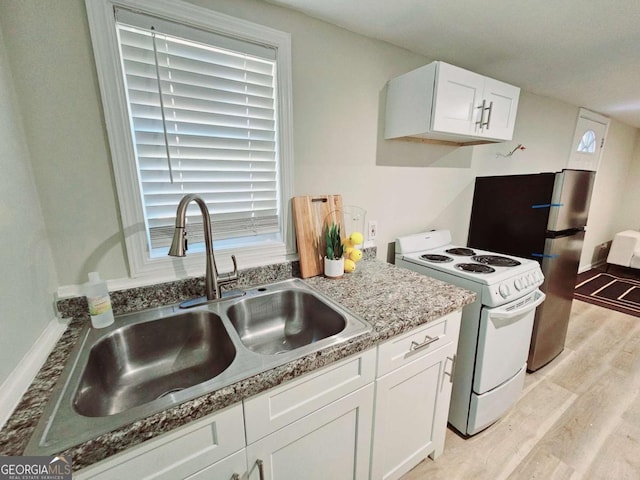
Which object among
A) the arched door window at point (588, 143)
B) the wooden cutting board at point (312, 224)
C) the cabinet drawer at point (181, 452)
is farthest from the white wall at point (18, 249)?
the arched door window at point (588, 143)

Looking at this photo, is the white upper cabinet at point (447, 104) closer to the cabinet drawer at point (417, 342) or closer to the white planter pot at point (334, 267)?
the white planter pot at point (334, 267)

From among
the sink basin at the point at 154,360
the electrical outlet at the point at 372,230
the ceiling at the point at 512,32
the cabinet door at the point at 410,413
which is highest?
the ceiling at the point at 512,32

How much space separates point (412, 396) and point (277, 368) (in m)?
0.73

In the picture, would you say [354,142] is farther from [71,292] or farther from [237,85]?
[71,292]

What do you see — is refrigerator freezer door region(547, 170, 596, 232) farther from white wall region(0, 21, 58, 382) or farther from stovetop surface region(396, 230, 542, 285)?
white wall region(0, 21, 58, 382)

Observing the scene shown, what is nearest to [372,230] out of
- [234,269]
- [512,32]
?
[234,269]

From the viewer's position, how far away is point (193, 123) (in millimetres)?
1145

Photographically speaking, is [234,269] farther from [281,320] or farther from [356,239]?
[356,239]

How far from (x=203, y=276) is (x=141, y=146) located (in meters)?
0.59

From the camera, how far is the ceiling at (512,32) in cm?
121

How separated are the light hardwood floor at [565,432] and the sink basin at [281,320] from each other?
2.98 feet

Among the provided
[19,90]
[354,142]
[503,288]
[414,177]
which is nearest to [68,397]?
[19,90]

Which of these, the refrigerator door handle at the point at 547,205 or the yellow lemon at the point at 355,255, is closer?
the yellow lemon at the point at 355,255

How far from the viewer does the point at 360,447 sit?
3.43 feet
